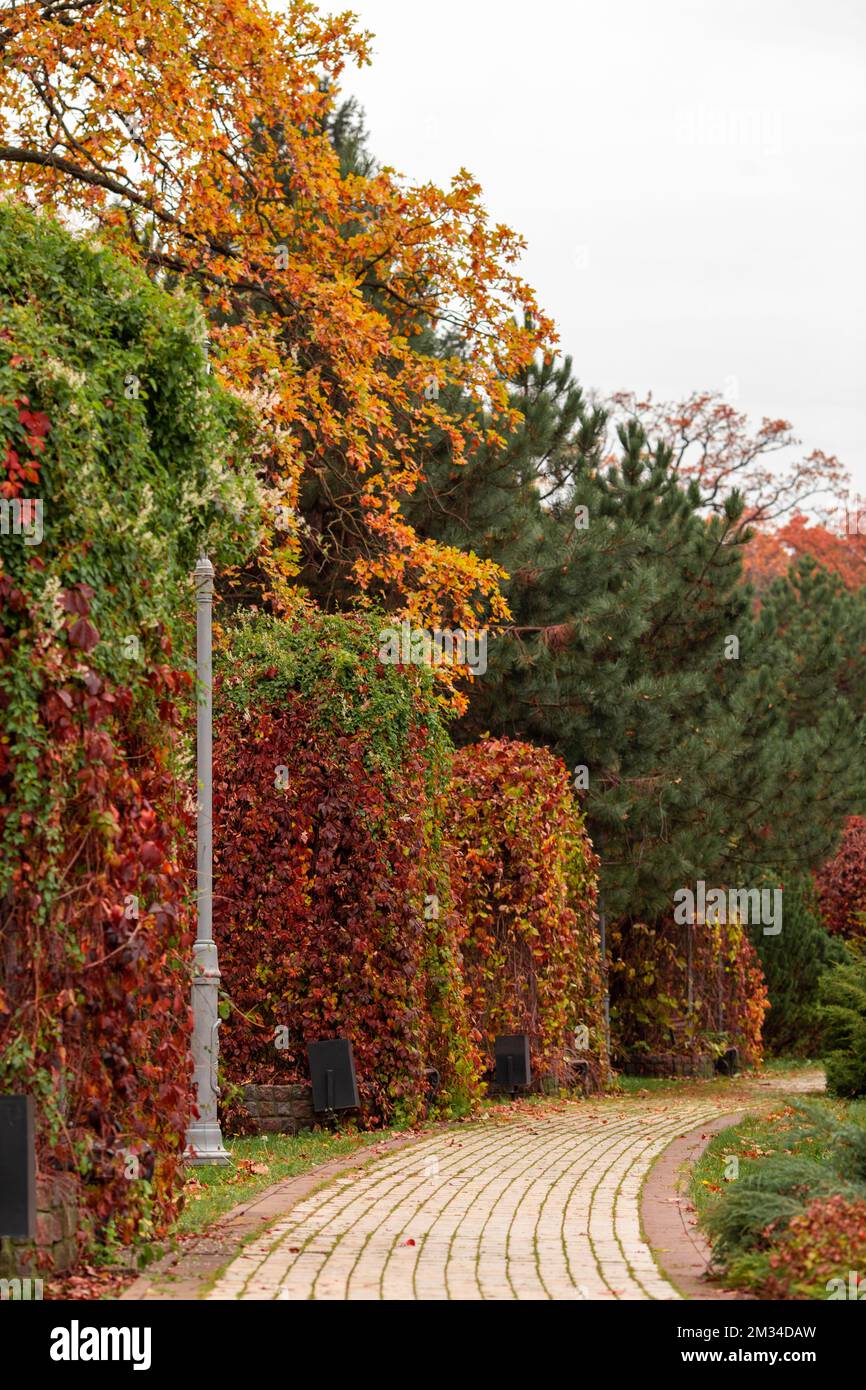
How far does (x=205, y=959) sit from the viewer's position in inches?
403

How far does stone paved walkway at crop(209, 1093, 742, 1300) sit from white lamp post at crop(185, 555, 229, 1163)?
107 centimetres

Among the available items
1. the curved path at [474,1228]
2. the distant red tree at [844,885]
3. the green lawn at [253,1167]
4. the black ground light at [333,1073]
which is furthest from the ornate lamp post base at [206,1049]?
the distant red tree at [844,885]

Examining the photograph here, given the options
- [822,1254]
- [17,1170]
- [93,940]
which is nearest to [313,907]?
[93,940]

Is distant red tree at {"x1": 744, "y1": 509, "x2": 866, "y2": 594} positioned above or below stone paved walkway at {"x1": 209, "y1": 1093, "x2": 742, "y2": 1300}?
above

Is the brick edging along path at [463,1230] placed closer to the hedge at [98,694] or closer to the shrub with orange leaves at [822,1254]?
the shrub with orange leaves at [822,1254]

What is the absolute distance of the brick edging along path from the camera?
6.20 metres

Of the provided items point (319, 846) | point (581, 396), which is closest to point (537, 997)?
point (319, 846)

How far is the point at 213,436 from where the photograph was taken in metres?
7.51

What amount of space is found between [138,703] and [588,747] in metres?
10.4

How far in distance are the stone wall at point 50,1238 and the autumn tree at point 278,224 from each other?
6530mm

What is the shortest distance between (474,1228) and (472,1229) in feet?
0.12

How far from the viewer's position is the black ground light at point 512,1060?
14.6 m

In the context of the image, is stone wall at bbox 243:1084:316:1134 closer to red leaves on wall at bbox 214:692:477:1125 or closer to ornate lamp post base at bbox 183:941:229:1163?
red leaves on wall at bbox 214:692:477:1125

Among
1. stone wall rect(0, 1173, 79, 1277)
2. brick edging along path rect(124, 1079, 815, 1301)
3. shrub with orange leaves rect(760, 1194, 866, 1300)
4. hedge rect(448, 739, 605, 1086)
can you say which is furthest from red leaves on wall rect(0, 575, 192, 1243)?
hedge rect(448, 739, 605, 1086)
